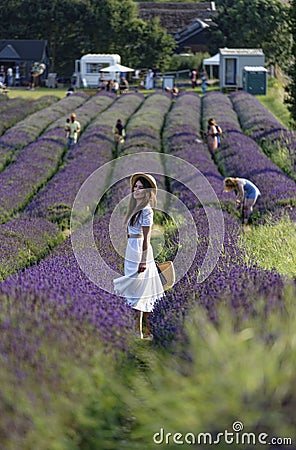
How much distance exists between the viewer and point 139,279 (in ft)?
19.9

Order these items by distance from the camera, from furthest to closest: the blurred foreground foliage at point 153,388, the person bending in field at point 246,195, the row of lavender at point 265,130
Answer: the row of lavender at point 265,130 < the person bending in field at point 246,195 < the blurred foreground foliage at point 153,388

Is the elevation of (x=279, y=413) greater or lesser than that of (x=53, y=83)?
lesser

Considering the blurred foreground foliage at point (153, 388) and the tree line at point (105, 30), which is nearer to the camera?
the blurred foreground foliage at point (153, 388)

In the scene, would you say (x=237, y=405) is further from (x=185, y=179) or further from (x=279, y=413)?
(x=185, y=179)

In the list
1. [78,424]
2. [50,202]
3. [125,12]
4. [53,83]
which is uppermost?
[125,12]

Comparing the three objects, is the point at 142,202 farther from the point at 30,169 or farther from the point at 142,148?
the point at 142,148

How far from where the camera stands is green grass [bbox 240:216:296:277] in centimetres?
593

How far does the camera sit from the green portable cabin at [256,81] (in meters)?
34.7

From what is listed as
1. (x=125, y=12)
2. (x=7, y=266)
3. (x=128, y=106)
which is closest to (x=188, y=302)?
(x=7, y=266)

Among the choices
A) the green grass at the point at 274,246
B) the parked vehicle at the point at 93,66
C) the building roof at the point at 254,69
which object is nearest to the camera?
the green grass at the point at 274,246

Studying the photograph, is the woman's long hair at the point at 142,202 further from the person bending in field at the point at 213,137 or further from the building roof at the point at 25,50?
the building roof at the point at 25,50

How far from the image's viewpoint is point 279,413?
2656 millimetres

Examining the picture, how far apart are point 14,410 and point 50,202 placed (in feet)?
27.5

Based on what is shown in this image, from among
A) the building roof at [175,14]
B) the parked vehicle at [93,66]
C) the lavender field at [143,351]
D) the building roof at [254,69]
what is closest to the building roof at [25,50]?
the parked vehicle at [93,66]
